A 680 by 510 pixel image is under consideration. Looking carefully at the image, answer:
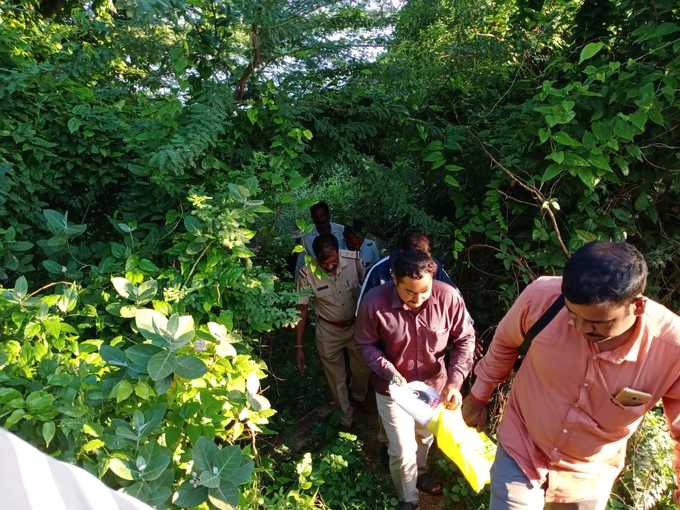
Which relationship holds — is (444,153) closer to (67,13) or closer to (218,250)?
(218,250)

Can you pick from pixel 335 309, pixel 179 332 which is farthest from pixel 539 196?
pixel 179 332

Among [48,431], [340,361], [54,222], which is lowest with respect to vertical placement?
[340,361]

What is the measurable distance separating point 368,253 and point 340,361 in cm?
89

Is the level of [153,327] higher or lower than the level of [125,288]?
lower

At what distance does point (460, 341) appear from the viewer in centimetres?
280

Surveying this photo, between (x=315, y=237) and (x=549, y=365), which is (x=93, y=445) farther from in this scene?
(x=315, y=237)

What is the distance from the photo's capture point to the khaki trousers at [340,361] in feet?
12.1

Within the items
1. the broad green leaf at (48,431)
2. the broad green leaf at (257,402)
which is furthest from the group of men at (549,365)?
the broad green leaf at (48,431)

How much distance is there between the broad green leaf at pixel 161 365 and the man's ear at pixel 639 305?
5.21ft

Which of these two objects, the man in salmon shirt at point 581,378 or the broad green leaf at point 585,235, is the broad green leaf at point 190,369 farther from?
the broad green leaf at point 585,235

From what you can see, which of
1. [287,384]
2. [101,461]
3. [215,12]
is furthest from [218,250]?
[287,384]

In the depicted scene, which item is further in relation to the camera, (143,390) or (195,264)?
(195,264)

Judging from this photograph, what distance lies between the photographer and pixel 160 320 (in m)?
1.84

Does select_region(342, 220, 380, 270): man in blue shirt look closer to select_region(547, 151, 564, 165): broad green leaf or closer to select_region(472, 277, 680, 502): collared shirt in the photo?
select_region(547, 151, 564, 165): broad green leaf
